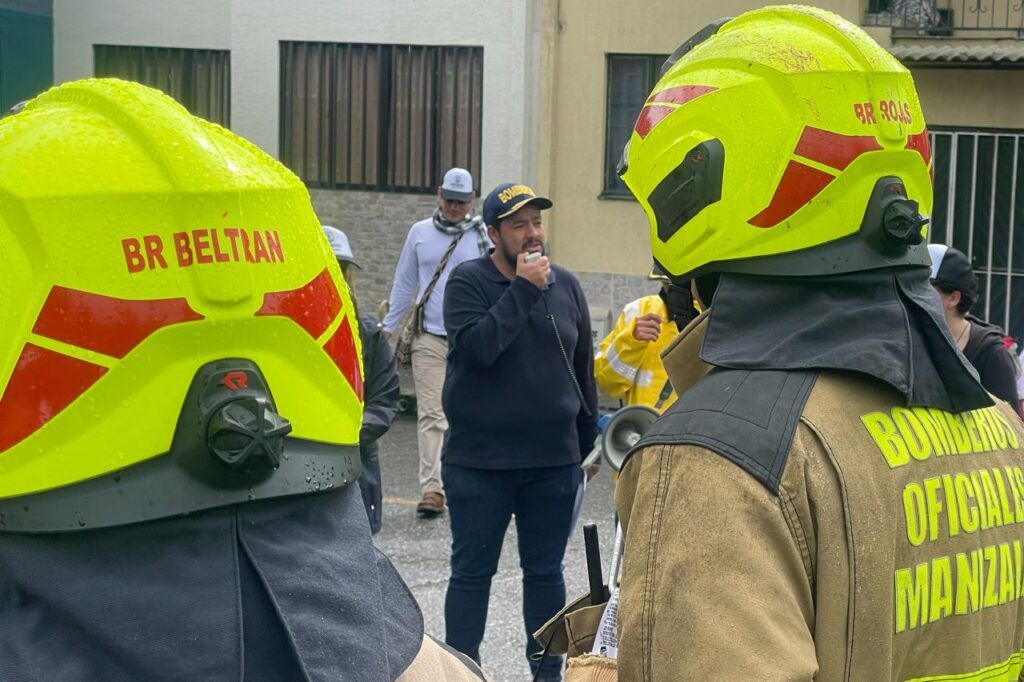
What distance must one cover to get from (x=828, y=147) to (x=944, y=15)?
39.4 ft

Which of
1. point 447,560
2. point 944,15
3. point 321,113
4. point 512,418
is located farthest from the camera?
point 321,113

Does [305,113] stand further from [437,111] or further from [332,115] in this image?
[437,111]

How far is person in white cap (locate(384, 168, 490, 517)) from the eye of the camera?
8.30 metres

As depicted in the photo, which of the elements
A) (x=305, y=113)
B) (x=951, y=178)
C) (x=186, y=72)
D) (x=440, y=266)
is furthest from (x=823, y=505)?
(x=186, y=72)

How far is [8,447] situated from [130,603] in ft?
0.67

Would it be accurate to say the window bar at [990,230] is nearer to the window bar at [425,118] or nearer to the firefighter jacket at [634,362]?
the window bar at [425,118]

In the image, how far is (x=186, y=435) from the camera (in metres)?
1.45

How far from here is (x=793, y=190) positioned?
2.01 metres

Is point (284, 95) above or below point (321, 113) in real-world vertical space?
above

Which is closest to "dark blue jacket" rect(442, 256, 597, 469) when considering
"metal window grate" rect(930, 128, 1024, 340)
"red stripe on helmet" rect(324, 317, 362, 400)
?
"red stripe on helmet" rect(324, 317, 362, 400)

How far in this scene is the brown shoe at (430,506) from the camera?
8180 mm

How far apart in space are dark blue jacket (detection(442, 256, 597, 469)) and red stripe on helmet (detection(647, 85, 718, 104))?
2845mm

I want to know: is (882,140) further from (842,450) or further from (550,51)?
(550,51)

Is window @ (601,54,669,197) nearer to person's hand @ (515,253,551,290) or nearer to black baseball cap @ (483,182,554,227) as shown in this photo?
black baseball cap @ (483,182,554,227)
